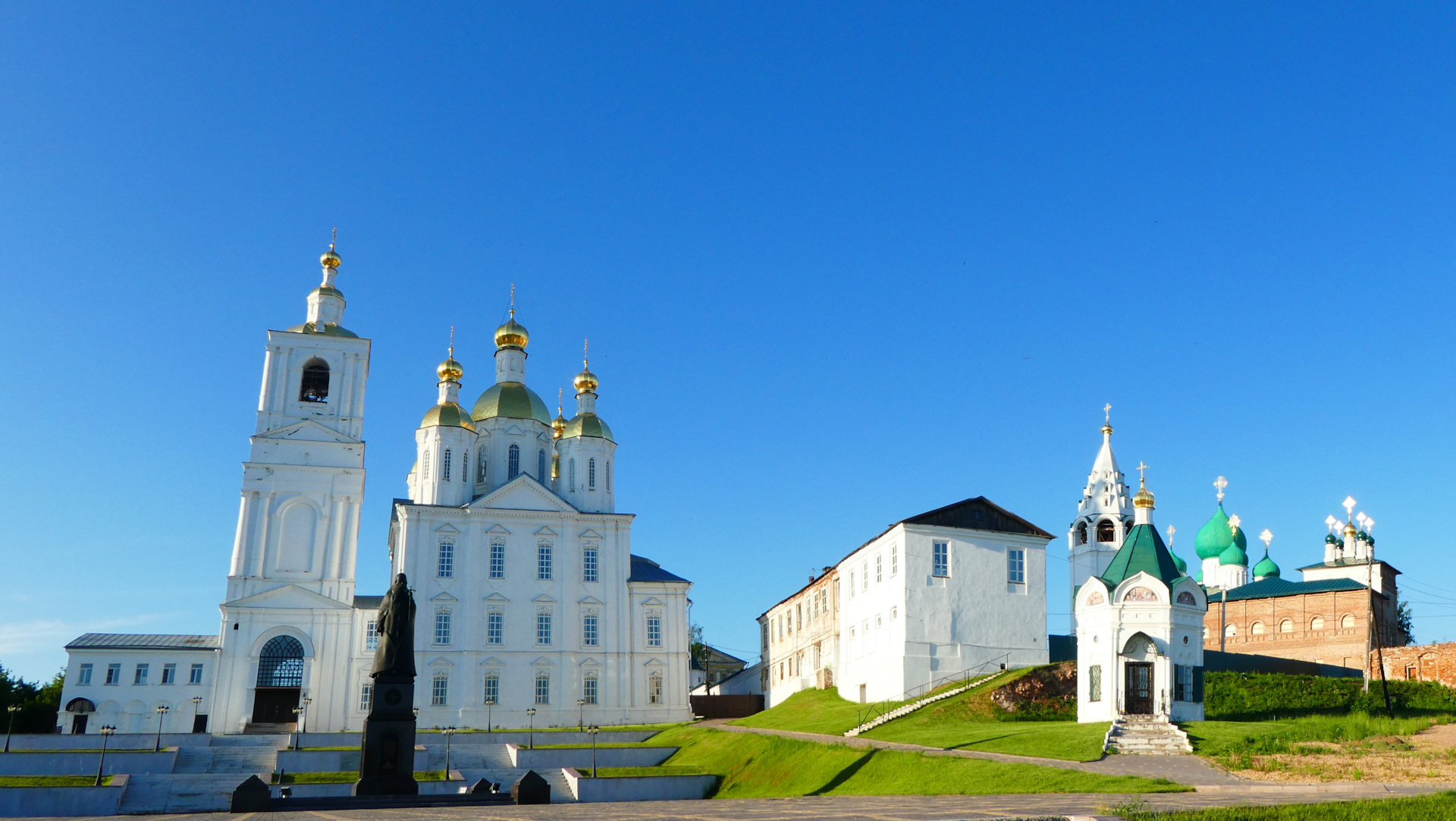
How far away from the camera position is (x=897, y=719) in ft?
112

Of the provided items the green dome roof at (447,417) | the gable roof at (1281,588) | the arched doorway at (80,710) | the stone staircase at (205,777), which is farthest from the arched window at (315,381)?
the gable roof at (1281,588)

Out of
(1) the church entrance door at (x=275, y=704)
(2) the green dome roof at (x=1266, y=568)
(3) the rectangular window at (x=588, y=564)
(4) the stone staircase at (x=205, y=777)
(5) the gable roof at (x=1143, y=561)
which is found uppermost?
(2) the green dome roof at (x=1266, y=568)

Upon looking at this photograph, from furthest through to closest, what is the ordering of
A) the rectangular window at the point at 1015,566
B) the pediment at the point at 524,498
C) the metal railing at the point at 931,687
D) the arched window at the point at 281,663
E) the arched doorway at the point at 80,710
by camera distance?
1. the pediment at the point at 524,498
2. the arched window at the point at 281,663
3. the arched doorway at the point at 80,710
4. the rectangular window at the point at 1015,566
5. the metal railing at the point at 931,687

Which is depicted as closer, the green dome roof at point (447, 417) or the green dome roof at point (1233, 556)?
the green dome roof at point (447, 417)

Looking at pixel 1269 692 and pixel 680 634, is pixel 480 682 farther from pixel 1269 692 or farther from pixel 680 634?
pixel 1269 692

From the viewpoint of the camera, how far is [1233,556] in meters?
66.9

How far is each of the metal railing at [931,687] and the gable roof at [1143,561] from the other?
29.6 feet

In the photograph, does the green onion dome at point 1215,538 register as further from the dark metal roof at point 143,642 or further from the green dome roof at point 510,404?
the dark metal roof at point 143,642

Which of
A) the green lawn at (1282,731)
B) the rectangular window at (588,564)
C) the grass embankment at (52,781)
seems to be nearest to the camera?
the green lawn at (1282,731)

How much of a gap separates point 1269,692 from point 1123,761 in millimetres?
15740

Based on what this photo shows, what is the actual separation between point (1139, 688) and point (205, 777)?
78.0ft

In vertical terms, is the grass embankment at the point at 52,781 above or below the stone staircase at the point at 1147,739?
below

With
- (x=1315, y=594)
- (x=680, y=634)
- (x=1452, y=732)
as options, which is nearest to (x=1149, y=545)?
(x=1452, y=732)

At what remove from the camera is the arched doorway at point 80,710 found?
4584 centimetres
